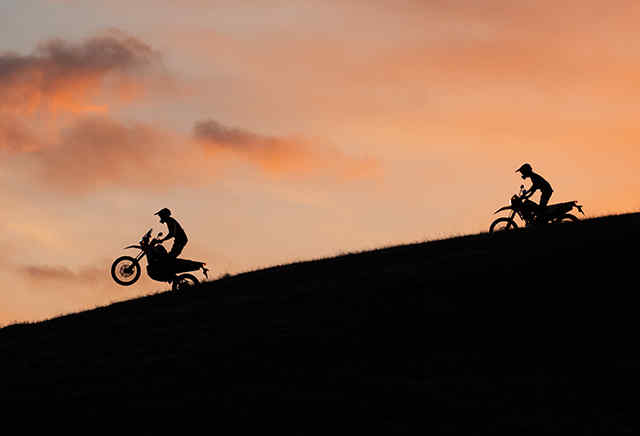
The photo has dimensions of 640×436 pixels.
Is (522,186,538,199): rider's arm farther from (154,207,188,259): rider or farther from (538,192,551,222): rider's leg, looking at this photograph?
(154,207,188,259): rider

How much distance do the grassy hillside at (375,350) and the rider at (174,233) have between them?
5.16 ft

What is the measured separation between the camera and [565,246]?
2781 centimetres

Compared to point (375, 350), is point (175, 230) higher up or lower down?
higher up

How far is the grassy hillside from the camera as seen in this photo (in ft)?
53.0

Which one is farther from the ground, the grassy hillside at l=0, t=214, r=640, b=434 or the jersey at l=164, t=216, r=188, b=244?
the jersey at l=164, t=216, r=188, b=244

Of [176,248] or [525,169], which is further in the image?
[525,169]

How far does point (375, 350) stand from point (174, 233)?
11961 mm

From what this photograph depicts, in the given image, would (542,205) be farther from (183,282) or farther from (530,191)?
(183,282)

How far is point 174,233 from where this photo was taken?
98.1ft

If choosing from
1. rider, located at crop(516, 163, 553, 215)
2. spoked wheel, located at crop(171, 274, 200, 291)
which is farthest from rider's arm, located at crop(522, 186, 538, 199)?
spoked wheel, located at crop(171, 274, 200, 291)

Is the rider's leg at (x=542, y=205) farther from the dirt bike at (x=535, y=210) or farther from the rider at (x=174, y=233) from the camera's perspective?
the rider at (x=174, y=233)

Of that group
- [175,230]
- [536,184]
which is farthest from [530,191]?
[175,230]

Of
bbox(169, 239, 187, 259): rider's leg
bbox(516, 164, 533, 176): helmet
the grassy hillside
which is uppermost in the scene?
bbox(516, 164, 533, 176): helmet

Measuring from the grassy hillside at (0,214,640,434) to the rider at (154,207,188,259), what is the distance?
1.57 metres
